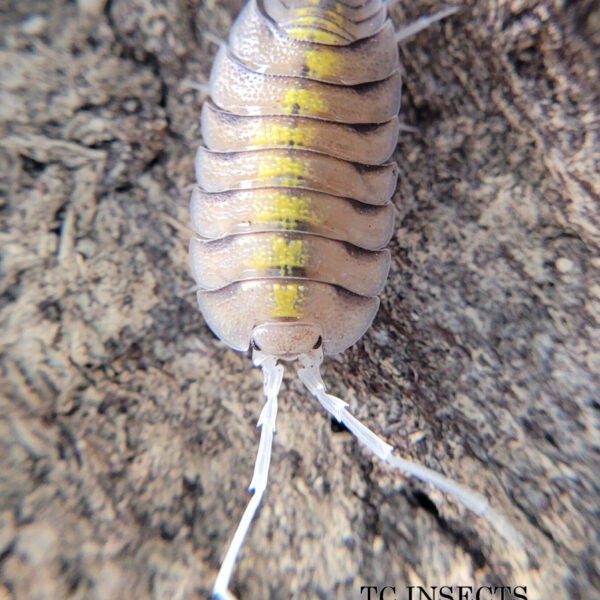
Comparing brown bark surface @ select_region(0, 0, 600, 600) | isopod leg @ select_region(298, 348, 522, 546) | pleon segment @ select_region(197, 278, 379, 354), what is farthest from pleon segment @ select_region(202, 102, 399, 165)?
isopod leg @ select_region(298, 348, 522, 546)

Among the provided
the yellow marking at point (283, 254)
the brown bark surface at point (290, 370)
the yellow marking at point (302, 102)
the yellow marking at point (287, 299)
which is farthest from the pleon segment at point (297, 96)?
the yellow marking at point (287, 299)

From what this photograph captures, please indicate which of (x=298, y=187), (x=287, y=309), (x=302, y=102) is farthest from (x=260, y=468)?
(x=302, y=102)

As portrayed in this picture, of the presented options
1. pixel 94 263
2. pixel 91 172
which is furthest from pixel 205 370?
pixel 91 172

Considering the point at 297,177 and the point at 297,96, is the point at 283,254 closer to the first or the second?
the point at 297,177

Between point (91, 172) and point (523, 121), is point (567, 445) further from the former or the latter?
point (91, 172)

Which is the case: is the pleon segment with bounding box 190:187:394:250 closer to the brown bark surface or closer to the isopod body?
the isopod body
